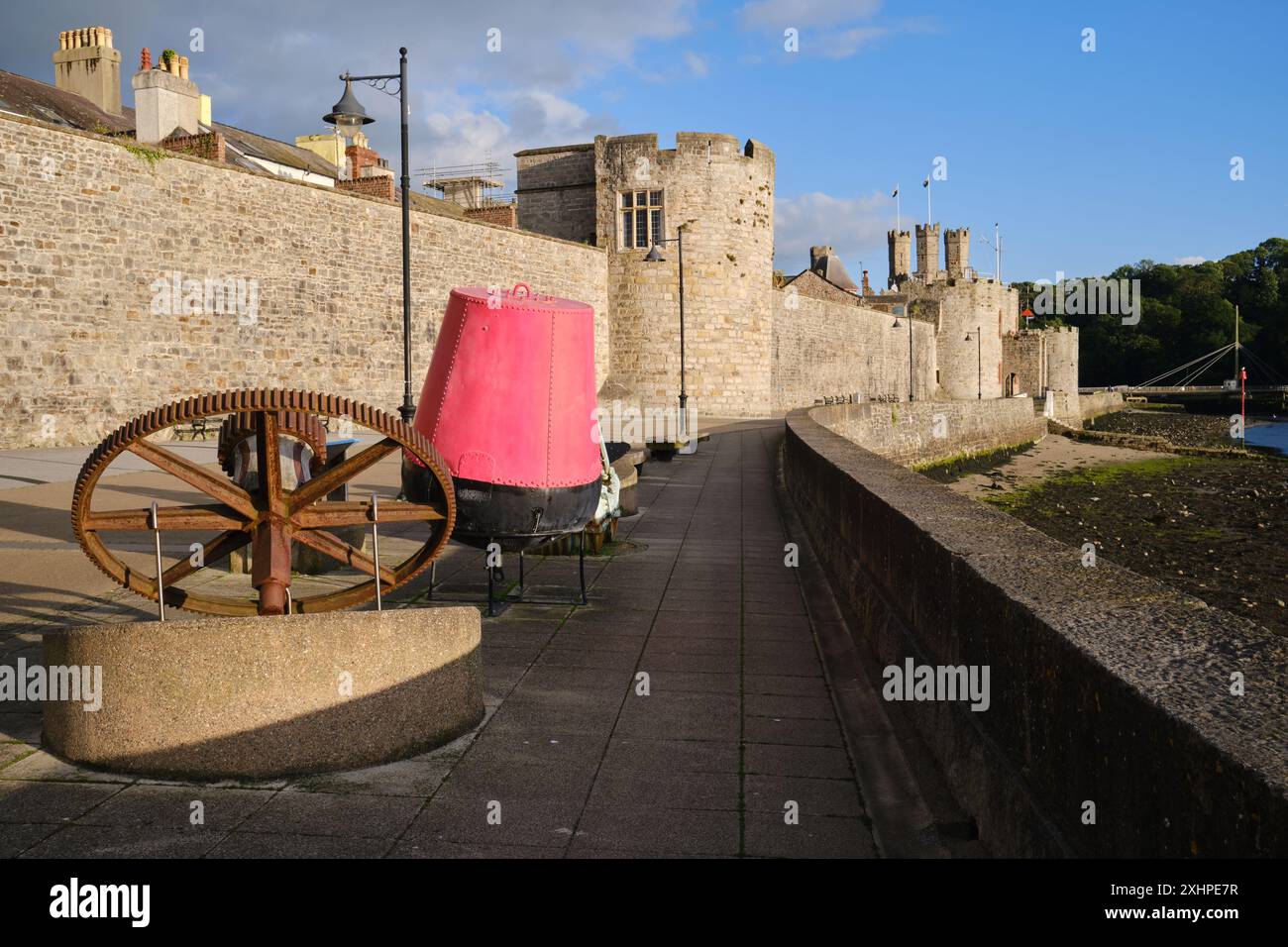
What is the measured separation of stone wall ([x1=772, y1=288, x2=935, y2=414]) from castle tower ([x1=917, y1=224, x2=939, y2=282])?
75.0 feet

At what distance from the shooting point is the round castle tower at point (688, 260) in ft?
124

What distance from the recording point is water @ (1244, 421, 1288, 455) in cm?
6352

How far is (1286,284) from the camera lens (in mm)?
101625

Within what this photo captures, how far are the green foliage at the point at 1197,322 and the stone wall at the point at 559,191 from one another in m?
78.9

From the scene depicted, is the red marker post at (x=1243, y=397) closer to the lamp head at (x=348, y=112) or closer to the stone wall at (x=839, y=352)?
the stone wall at (x=839, y=352)

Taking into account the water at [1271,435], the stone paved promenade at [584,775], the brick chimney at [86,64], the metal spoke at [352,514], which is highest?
the brick chimney at [86,64]

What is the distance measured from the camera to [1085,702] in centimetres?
291

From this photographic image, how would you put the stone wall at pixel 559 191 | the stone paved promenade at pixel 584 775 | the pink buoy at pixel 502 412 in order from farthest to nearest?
the stone wall at pixel 559 191 → the pink buoy at pixel 502 412 → the stone paved promenade at pixel 584 775

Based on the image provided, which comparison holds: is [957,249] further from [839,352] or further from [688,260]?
[688,260]

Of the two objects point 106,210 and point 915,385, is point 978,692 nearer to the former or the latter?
point 106,210

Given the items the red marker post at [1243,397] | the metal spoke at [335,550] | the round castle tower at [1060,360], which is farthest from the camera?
the red marker post at [1243,397]

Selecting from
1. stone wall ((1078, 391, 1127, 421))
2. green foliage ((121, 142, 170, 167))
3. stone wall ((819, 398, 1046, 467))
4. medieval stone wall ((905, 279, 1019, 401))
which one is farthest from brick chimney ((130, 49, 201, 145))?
stone wall ((1078, 391, 1127, 421))

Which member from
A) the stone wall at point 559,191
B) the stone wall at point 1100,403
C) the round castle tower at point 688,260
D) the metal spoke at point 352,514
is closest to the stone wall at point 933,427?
the round castle tower at point 688,260
